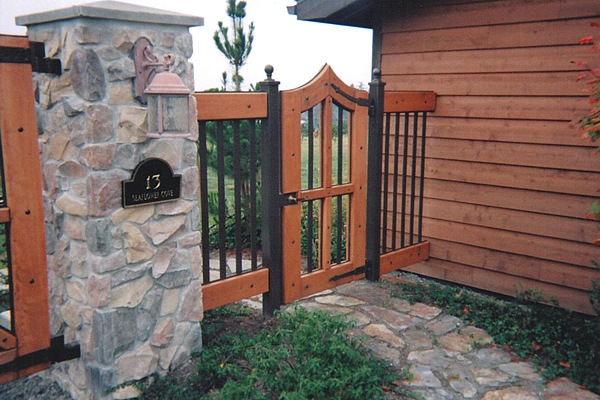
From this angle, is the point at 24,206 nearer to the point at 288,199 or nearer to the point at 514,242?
the point at 288,199

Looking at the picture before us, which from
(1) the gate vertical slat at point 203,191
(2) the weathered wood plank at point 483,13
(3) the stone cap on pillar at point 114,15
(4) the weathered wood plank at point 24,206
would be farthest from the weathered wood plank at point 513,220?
(4) the weathered wood plank at point 24,206

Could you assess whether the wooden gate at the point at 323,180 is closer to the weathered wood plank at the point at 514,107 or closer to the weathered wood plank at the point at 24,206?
the weathered wood plank at the point at 514,107

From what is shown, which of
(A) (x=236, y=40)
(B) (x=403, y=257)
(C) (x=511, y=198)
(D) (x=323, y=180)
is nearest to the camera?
(D) (x=323, y=180)

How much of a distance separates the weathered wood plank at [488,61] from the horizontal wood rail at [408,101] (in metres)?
0.21

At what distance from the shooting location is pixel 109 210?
117 inches

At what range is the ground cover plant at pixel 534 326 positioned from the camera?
352 centimetres

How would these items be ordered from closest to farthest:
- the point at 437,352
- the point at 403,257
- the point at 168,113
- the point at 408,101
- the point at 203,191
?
the point at 168,113 → the point at 203,191 → the point at 437,352 → the point at 408,101 → the point at 403,257

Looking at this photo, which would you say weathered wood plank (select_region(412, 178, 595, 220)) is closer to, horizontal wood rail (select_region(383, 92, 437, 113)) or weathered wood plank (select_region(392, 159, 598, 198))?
weathered wood plank (select_region(392, 159, 598, 198))

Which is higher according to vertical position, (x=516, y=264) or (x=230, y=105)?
(x=230, y=105)

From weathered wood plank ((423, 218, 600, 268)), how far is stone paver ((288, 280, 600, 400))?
813mm

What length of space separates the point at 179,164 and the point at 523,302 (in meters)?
3.01

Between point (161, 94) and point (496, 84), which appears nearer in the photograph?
point (161, 94)

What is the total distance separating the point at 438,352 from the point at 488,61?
248 cm

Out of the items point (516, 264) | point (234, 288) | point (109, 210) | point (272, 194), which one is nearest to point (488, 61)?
point (516, 264)
